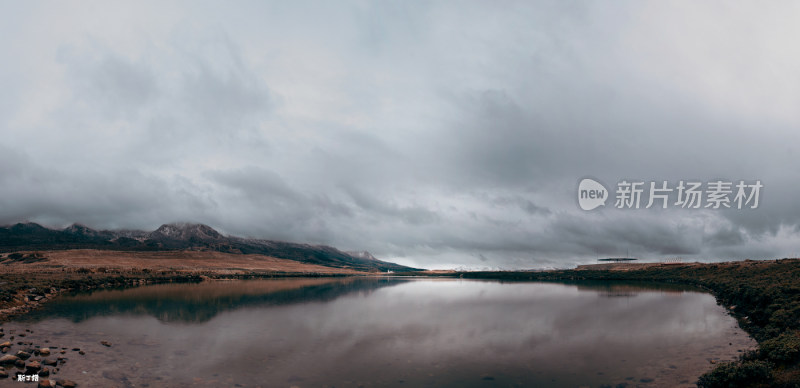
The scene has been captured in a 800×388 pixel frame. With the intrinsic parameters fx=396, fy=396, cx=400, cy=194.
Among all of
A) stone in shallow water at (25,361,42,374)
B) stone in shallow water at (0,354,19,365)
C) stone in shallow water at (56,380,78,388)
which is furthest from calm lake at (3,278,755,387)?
stone in shallow water at (0,354,19,365)

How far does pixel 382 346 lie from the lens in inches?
1292

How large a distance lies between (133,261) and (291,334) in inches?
7011

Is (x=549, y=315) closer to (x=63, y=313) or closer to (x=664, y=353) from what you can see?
(x=664, y=353)

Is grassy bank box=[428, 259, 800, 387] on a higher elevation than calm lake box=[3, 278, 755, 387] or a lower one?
higher

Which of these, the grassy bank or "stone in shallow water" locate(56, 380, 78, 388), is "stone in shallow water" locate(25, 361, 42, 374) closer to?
"stone in shallow water" locate(56, 380, 78, 388)

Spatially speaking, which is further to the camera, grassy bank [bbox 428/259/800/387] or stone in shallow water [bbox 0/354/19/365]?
stone in shallow water [bbox 0/354/19/365]

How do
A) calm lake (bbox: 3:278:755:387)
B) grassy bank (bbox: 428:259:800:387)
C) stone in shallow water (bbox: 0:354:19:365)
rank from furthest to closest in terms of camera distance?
calm lake (bbox: 3:278:755:387) < stone in shallow water (bbox: 0:354:19:365) < grassy bank (bbox: 428:259:800:387)

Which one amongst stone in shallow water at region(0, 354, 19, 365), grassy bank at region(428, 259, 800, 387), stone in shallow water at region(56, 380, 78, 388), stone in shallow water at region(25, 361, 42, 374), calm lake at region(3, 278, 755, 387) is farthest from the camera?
calm lake at region(3, 278, 755, 387)

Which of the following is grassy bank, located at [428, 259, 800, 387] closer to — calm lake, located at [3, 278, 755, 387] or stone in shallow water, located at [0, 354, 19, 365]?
calm lake, located at [3, 278, 755, 387]

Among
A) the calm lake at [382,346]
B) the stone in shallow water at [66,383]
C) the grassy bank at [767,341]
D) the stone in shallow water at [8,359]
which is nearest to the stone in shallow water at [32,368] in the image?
the calm lake at [382,346]

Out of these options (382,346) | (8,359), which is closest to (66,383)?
(8,359)

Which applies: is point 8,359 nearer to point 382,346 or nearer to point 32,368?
point 32,368

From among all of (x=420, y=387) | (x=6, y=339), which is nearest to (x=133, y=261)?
(x=6, y=339)

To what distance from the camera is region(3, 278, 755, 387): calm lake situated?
76.9ft
